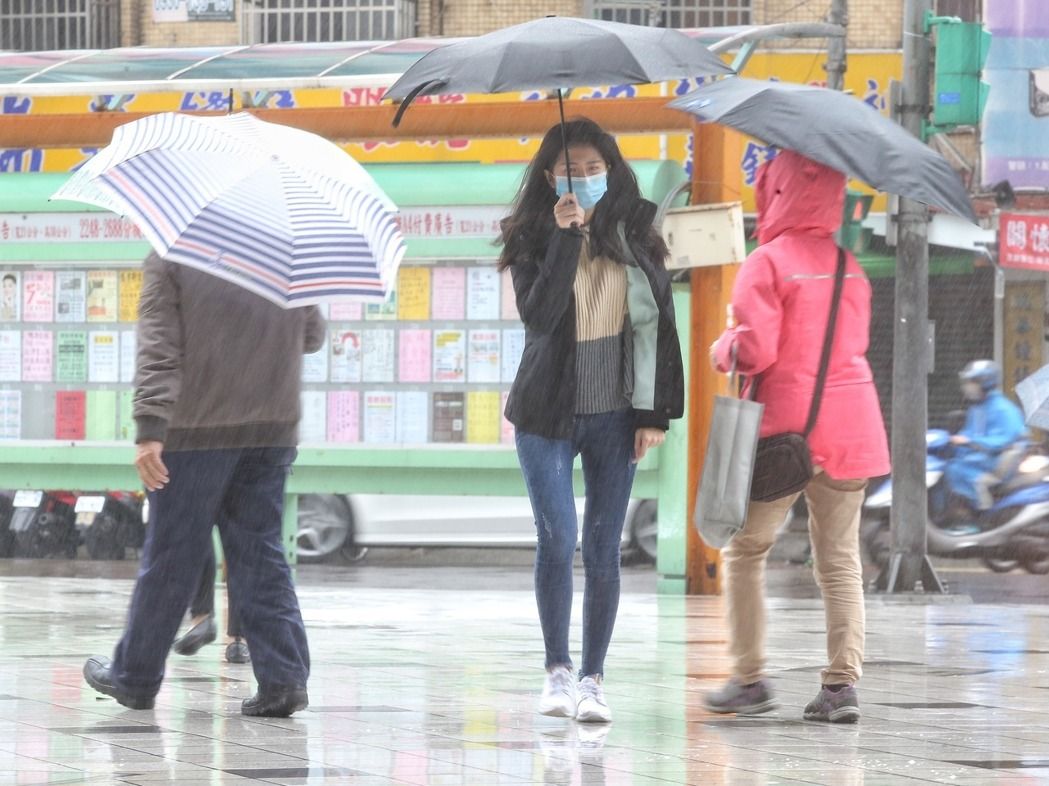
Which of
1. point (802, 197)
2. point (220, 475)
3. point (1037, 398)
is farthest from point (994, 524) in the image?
point (220, 475)

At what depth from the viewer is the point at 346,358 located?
14.8m

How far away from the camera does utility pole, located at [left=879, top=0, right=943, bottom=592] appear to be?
13.6 meters

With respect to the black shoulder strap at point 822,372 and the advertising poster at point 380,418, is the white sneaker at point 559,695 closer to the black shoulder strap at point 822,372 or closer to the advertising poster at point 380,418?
the black shoulder strap at point 822,372

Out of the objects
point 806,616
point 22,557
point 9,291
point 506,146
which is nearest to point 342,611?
point 806,616

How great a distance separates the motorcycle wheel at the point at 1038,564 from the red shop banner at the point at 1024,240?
5.81 metres

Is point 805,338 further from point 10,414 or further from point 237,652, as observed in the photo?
point 10,414

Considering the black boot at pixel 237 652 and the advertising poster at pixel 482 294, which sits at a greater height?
the advertising poster at pixel 482 294

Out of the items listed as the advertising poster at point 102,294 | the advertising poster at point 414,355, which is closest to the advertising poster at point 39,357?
the advertising poster at point 102,294

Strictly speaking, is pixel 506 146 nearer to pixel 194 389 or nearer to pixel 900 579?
pixel 900 579

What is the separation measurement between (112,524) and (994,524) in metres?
7.34

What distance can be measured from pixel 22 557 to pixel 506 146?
18.5 ft

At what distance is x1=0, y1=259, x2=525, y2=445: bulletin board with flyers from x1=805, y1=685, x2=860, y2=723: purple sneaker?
294 inches

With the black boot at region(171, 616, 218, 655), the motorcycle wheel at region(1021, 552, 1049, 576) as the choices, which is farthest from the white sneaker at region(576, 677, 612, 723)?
the motorcycle wheel at region(1021, 552, 1049, 576)

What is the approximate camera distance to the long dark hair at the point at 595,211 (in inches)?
264
